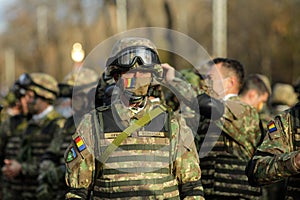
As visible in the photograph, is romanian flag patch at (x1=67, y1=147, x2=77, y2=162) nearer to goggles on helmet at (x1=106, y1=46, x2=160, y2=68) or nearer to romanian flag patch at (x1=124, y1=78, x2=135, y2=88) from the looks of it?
romanian flag patch at (x1=124, y1=78, x2=135, y2=88)

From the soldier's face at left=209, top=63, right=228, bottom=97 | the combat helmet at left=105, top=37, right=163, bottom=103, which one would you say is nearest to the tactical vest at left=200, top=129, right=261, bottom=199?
the soldier's face at left=209, top=63, right=228, bottom=97

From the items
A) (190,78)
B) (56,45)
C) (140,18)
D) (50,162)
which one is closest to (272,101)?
(190,78)

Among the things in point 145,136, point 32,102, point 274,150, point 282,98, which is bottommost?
point 274,150

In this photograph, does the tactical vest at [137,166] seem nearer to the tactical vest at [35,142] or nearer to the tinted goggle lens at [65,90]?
the tactical vest at [35,142]

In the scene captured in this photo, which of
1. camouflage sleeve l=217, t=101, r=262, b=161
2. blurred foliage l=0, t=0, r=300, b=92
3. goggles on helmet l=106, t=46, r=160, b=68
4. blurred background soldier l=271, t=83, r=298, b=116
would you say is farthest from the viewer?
blurred foliage l=0, t=0, r=300, b=92

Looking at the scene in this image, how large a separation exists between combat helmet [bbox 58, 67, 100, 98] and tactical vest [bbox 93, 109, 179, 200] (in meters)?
2.77

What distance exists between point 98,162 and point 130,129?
1.04 ft

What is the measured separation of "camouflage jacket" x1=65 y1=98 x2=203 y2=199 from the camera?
4.06m

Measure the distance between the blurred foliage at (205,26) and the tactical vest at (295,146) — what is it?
1694 cm

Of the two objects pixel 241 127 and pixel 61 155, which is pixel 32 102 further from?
pixel 241 127

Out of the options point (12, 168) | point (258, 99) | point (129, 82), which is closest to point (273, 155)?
point (129, 82)

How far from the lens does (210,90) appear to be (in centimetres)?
570

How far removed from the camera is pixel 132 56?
4336 millimetres

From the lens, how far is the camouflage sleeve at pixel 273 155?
4141 mm
